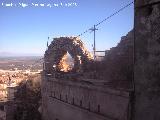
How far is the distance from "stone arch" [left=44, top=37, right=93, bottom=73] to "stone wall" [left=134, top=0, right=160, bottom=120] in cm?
1253

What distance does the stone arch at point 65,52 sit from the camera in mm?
19292

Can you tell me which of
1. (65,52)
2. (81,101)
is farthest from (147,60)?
(65,52)

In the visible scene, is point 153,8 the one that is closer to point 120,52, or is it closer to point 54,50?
point 120,52

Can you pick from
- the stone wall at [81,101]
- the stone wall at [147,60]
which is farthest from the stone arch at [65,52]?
the stone wall at [147,60]

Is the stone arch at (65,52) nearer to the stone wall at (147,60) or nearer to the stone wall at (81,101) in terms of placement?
the stone wall at (81,101)

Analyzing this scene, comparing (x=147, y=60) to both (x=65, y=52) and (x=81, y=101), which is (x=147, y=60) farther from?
(x=65, y=52)

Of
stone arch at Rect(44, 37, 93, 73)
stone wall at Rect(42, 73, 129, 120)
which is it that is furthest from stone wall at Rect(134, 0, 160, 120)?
stone arch at Rect(44, 37, 93, 73)

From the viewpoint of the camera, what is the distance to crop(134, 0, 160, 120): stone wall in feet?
21.0

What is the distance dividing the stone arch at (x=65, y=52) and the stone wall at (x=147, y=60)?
12526mm

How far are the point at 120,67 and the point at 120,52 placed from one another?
64.1 inches

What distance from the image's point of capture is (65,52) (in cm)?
2047

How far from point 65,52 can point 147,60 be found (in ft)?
46.2

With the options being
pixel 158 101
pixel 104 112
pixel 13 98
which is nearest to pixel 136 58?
pixel 158 101

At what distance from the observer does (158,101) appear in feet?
21.0
